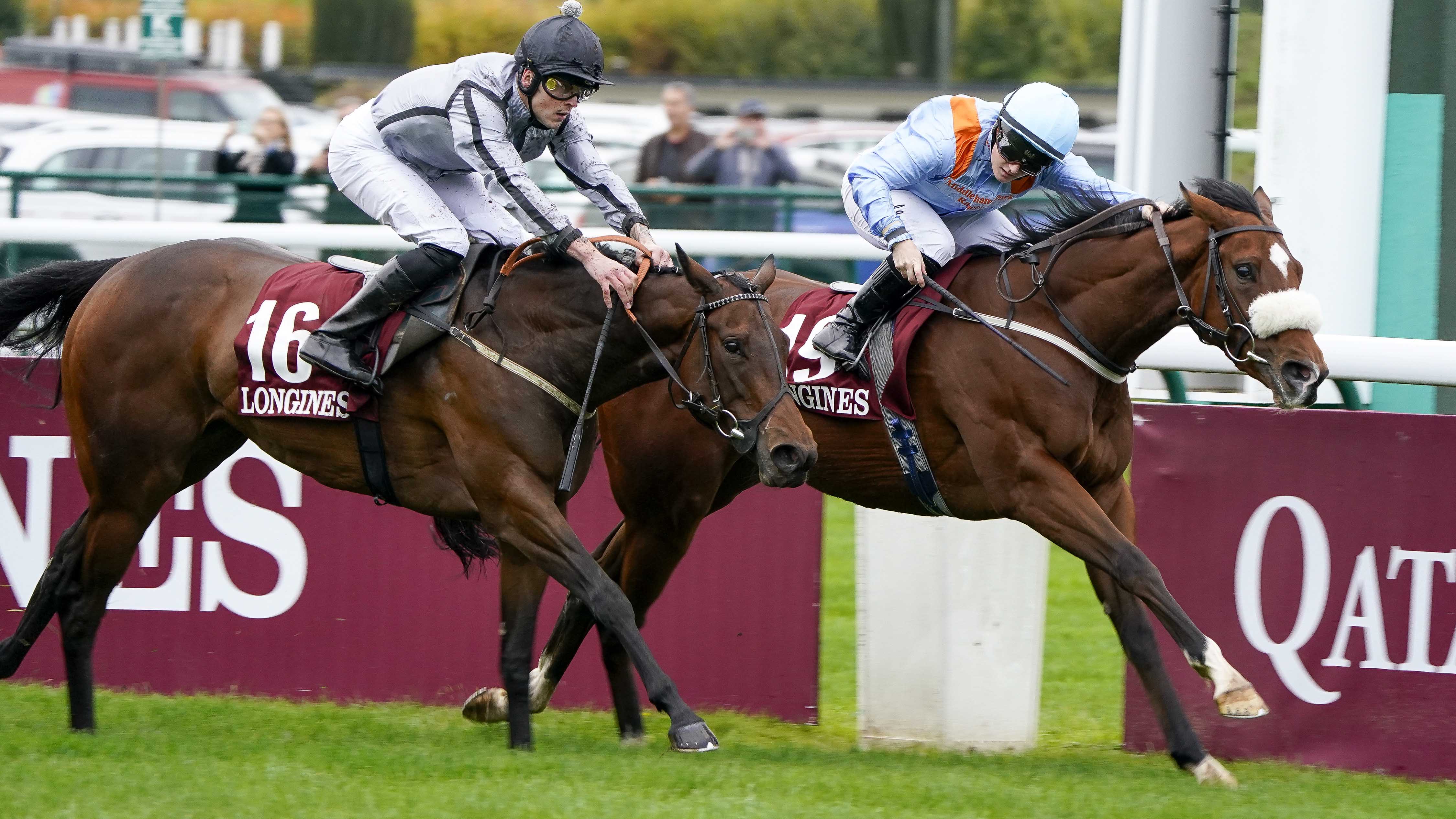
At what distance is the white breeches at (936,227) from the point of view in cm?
571

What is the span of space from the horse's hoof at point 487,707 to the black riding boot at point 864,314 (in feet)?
5.03

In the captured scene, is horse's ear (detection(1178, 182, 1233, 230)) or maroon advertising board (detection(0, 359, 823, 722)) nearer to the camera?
horse's ear (detection(1178, 182, 1233, 230))

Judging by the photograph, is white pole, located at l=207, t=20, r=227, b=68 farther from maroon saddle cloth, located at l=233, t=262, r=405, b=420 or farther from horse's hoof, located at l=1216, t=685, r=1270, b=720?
horse's hoof, located at l=1216, t=685, r=1270, b=720

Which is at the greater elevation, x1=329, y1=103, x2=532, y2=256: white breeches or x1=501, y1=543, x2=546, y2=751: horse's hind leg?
x1=329, y1=103, x2=532, y2=256: white breeches

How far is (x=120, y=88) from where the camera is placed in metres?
19.1

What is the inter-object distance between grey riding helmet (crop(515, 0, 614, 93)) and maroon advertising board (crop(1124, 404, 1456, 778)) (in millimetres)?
2171

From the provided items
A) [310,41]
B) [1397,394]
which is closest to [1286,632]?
[1397,394]

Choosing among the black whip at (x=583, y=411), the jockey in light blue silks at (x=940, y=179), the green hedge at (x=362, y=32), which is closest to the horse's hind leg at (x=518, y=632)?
the black whip at (x=583, y=411)

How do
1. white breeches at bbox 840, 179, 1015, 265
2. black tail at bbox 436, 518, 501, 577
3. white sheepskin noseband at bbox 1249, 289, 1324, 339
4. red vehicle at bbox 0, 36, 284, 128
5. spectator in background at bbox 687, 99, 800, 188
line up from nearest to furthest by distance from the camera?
white sheepskin noseband at bbox 1249, 289, 1324, 339 → white breeches at bbox 840, 179, 1015, 265 → black tail at bbox 436, 518, 501, 577 → spectator in background at bbox 687, 99, 800, 188 → red vehicle at bbox 0, 36, 284, 128

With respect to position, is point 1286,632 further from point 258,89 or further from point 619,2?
point 619,2

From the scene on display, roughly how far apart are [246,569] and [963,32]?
84.2 ft

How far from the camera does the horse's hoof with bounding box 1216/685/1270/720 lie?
4812 millimetres

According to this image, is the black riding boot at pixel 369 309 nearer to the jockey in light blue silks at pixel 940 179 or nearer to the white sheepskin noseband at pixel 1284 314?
the jockey in light blue silks at pixel 940 179

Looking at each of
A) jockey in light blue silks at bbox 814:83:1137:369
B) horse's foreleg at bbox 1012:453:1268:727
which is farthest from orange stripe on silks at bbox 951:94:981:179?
horse's foreleg at bbox 1012:453:1268:727
